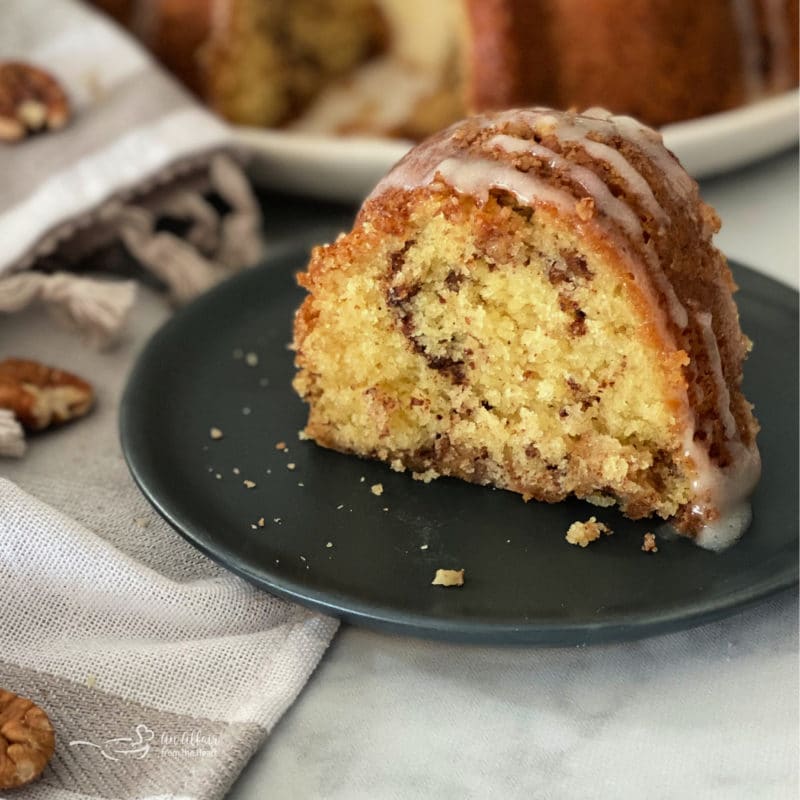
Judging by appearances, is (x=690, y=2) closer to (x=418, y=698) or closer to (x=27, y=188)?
(x=27, y=188)

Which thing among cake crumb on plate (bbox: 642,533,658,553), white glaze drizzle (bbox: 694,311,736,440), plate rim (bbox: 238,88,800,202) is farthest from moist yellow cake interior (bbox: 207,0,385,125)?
cake crumb on plate (bbox: 642,533,658,553)

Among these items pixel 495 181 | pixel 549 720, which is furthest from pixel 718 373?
pixel 549 720

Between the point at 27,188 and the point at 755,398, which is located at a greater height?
the point at 27,188

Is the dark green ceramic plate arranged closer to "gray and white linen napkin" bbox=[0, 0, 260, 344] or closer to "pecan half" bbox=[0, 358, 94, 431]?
"pecan half" bbox=[0, 358, 94, 431]

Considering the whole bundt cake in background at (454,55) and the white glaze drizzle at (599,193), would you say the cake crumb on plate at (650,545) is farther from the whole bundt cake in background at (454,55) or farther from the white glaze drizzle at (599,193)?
the whole bundt cake in background at (454,55)

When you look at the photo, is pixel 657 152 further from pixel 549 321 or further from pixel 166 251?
pixel 166 251

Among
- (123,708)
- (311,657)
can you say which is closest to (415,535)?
(311,657)
